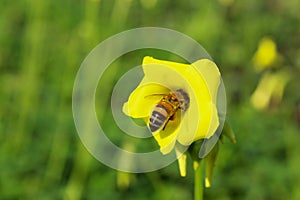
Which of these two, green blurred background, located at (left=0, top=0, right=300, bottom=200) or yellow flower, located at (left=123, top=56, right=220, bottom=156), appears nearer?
yellow flower, located at (left=123, top=56, right=220, bottom=156)

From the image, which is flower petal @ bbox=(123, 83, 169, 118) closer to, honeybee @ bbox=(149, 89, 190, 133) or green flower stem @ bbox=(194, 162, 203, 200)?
honeybee @ bbox=(149, 89, 190, 133)

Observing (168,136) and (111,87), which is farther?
(111,87)

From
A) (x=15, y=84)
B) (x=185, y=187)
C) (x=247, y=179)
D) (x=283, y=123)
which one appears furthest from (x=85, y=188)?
(x=283, y=123)

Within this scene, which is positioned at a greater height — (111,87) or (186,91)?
(186,91)

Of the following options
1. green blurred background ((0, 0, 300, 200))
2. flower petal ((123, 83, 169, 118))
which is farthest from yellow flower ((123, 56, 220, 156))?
green blurred background ((0, 0, 300, 200))

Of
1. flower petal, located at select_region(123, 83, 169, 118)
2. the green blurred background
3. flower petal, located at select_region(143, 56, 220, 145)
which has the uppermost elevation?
flower petal, located at select_region(143, 56, 220, 145)

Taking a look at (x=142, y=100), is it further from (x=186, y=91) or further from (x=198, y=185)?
(x=198, y=185)

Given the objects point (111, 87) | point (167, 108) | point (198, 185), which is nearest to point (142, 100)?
point (167, 108)

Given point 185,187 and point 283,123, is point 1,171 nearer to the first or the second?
point 185,187
